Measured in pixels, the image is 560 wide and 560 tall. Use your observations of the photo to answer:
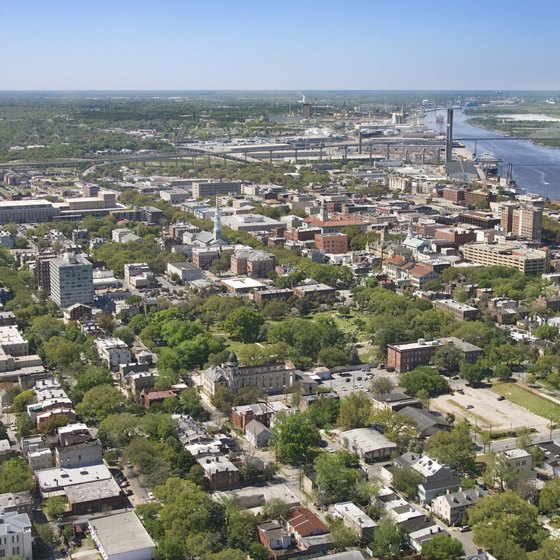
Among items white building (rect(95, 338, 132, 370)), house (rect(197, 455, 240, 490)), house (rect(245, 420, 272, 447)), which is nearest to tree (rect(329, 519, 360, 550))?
house (rect(197, 455, 240, 490))

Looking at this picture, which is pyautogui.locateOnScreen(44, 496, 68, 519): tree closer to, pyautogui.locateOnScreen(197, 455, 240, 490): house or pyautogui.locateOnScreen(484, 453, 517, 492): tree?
pyautogui.locateOnScreen(197, 455, 240, 490): house

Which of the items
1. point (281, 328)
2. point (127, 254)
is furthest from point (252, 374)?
point (127, 254)

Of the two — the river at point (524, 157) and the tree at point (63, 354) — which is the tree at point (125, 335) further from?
the river at point (524, 157)

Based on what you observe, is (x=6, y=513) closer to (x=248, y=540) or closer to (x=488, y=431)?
(x=248, y=540)

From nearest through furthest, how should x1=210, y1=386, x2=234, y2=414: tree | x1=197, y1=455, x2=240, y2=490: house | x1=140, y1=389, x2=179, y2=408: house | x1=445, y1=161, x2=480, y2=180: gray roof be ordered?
x1=197, y1=455, x2=240, y2=490: house < x1=140, y1=389, x2=179, y2=408: house < x1=210, y1=386, x2=234, y2=414: tree < x1=445, y1=161, x2=480, y2=180: gray roof

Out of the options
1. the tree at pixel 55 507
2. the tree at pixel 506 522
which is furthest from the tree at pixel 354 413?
the tree at pixel 55 507

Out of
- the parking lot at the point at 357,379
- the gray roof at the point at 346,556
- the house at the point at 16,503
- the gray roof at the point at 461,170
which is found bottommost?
the parking lot at the point at 357,379
